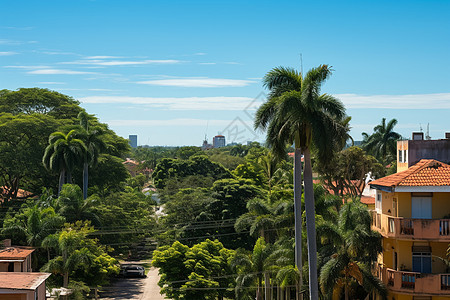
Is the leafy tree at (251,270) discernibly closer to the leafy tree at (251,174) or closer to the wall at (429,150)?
the wall at (429,150)

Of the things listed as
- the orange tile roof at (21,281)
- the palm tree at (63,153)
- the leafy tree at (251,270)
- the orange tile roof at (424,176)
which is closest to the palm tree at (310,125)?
the orange tile roof at (424,176)

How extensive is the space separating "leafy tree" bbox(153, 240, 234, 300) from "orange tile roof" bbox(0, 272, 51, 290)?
13659 mm

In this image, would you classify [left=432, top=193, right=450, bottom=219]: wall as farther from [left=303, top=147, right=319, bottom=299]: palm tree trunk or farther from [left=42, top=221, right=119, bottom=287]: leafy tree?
[left=42, top=221, right=119, bottom=287]: leafy tree

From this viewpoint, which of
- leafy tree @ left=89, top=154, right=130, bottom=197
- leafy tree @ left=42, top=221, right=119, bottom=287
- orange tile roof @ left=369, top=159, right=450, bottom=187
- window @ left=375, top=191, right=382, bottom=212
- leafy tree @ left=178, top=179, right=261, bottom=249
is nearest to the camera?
orange tile roof @ left=369, top=159, right=450, bottom=187

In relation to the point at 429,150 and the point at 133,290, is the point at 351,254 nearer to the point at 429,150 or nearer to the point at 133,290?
the point at 429,150

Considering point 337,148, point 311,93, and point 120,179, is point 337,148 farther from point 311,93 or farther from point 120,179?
point 120,179

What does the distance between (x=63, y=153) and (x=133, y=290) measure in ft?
58.1

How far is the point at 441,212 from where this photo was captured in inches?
1239

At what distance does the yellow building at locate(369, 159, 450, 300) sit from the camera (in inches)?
1202

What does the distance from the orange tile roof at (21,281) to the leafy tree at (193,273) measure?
538 inches

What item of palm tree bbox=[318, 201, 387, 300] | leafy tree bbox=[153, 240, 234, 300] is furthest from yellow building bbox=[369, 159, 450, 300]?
leafy tree bbox=[153, 240, 234, 300]

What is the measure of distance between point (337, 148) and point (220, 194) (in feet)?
106

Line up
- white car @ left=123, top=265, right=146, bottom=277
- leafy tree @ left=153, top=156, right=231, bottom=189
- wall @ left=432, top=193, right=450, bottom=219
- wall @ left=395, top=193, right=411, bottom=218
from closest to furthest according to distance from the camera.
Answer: wall @ left=432, top=193, right=450, bottom=219
wall @ left=395, top=193, right=411, bottom=218
white car @ left=123, top=265, right=146, bottom=277
leafy tree @ left=153, top=156, right=231, bottom=189

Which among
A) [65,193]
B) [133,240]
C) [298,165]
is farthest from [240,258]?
[133,240]
